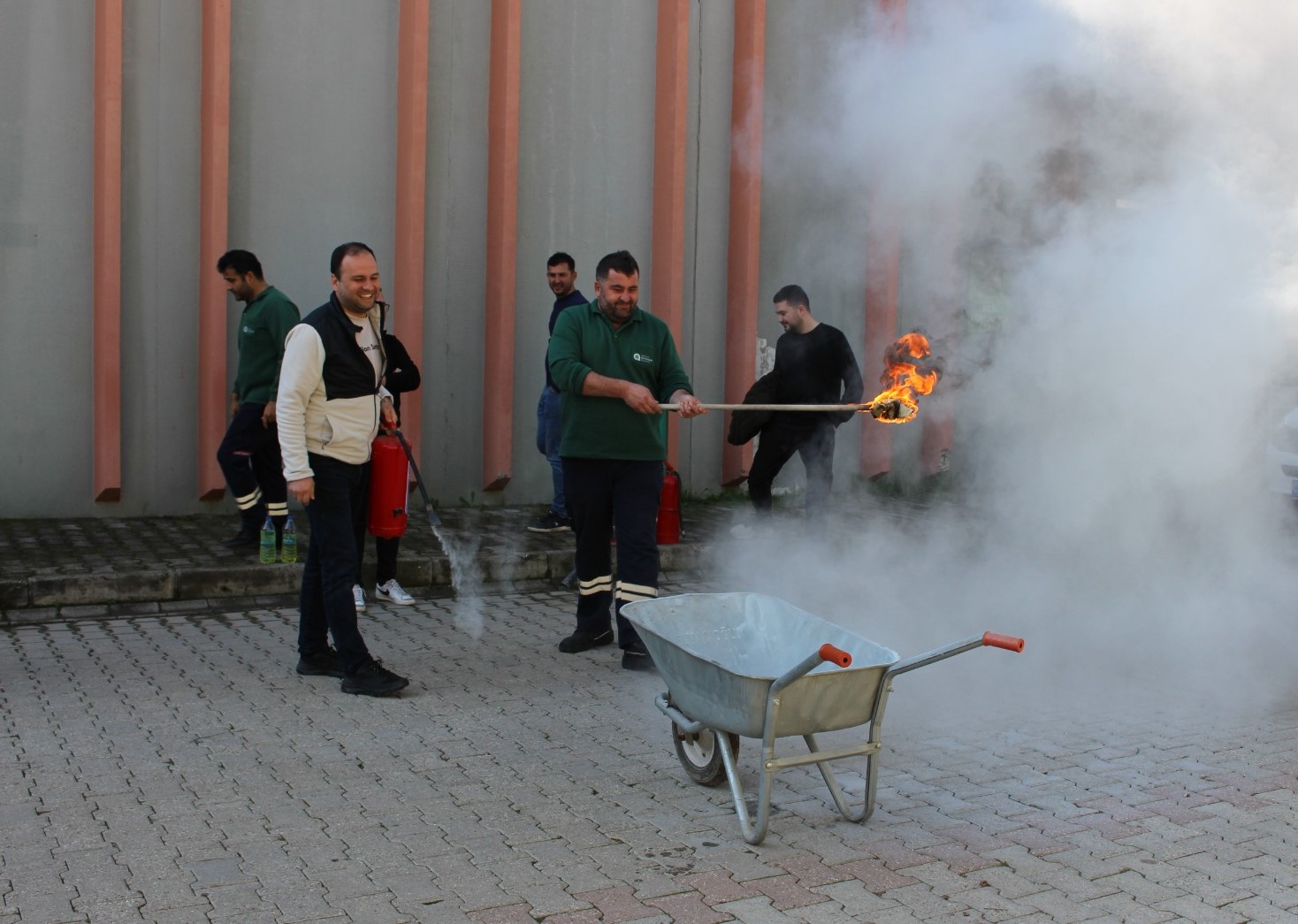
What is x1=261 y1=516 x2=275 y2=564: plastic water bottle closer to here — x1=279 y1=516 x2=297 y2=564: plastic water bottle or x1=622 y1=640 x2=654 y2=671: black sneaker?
x1=279 y1=516 x2=297 y2=564: plastic water bottle

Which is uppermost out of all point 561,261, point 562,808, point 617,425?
point 561,261

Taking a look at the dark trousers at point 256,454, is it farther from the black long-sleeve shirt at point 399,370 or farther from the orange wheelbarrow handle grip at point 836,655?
the orange wheelbarrow handle grip at point 836,655

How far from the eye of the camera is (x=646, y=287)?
11.3 metres

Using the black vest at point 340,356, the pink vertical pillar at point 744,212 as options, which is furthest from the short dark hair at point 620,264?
the pink vertical pillar at point 744,212

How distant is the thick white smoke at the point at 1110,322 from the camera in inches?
221

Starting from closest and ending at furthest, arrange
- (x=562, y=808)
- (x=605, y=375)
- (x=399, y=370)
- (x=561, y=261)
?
(x=562, y=808) < (x=605, y=375) < (x=399, y=370) < (x=561, y=261)

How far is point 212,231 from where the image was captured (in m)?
9.28

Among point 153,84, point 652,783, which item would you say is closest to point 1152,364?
point 652,783

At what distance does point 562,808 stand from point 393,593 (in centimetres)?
350

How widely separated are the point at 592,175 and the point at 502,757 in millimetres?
7196

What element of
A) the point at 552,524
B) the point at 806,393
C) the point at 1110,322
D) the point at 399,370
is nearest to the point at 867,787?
the point at 1110,322

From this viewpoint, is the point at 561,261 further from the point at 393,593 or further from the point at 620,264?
the point at 620,264

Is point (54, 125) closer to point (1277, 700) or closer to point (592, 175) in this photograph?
point (592, 175)

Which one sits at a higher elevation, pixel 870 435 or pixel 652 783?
pixel 870 435
